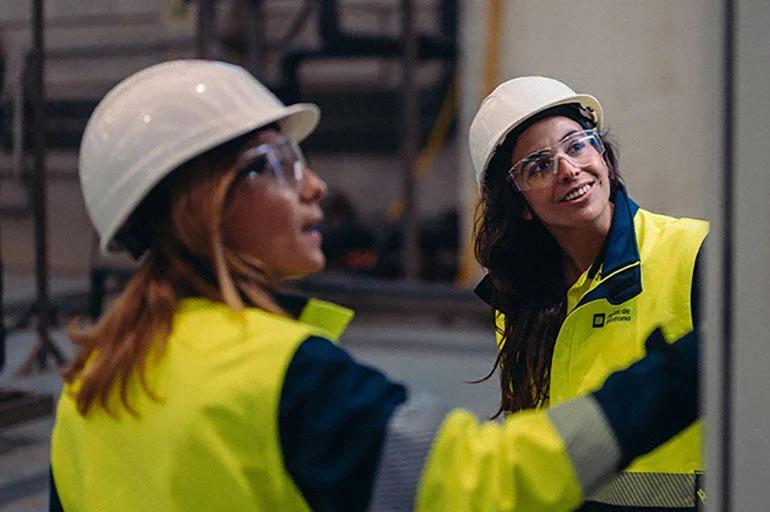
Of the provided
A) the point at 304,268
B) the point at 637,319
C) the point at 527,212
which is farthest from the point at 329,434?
the point at 527,212

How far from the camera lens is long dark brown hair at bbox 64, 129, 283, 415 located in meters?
1.35

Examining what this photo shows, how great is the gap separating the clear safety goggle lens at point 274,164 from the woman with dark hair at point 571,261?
841mm

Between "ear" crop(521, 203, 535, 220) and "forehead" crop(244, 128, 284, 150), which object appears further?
"ear" crop(521, 203, 535, 220)

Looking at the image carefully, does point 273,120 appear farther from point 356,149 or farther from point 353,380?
point 356,149

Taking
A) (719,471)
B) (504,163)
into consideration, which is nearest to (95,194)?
(719,471)

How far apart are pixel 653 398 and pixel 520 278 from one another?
109cm

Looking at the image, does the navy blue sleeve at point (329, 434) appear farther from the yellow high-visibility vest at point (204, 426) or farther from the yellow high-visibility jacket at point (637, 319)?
the yellow high-visibility jacket at point (637, 319)

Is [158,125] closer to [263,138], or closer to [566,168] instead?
[263,138]

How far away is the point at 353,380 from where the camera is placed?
1.27 m

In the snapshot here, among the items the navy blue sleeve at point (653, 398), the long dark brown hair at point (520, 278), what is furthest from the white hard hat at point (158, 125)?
the long dark brown hair at point (520, 278)

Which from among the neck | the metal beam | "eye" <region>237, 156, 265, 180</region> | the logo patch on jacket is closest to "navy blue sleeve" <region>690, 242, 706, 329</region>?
the logo patch on jacket

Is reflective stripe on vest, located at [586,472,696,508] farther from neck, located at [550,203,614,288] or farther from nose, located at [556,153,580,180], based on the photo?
nose, located at [556,153,580,180]

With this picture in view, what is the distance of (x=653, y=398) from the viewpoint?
1269 mm

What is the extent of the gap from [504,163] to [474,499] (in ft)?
3.90
